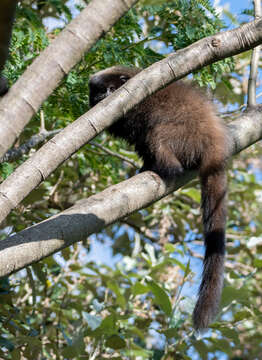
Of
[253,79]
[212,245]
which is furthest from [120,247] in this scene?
[253,79]

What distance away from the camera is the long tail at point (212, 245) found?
2635 mm

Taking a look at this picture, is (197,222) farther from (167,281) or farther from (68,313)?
(68,313)

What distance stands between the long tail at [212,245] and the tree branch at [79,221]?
580mm

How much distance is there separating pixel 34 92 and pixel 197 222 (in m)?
3.28

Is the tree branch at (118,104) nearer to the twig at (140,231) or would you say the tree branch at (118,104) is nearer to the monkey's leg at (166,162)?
the monkey's leg at (166,162)

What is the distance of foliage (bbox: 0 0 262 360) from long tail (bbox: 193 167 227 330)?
0.74 feet

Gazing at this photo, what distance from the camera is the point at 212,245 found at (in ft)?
9.41

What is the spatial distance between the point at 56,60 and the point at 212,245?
1.69m

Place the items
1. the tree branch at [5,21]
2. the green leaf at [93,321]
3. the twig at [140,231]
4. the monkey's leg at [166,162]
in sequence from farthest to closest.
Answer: the twig at [140,231] < the monkey's leg at [166,162] < the green leaf at [93,321] < the tree branch at [5,21]

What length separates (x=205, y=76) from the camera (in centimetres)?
289

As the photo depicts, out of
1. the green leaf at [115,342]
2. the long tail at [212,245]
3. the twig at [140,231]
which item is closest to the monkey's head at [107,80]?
the twig at [140,231]

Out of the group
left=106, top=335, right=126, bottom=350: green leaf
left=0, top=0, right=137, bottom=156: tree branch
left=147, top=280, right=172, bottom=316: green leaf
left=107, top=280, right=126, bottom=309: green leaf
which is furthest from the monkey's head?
left=0, top=0, right=137, bottom=156: tree branch

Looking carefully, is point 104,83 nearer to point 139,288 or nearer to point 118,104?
point 139,288

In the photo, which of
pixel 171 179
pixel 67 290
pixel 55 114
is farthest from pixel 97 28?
pixel 67 290
